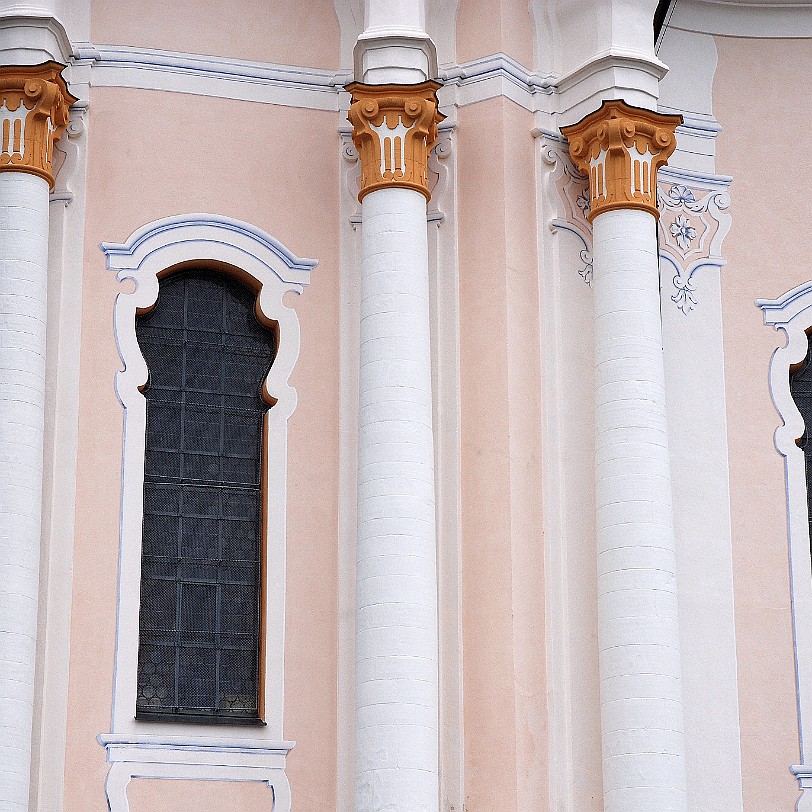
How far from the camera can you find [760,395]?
16.5 meters

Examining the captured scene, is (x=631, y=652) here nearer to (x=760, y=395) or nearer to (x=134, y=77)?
→ (x=760, y=395)

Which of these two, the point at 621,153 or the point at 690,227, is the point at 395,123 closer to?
the point at 621,153

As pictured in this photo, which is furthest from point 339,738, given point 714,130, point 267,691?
point 714,130

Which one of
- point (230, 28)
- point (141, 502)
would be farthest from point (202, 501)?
point (230, 28)

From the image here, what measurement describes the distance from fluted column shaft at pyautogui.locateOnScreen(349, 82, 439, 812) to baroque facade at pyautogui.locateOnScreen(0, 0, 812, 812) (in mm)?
22

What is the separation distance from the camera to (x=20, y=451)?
14.4 m

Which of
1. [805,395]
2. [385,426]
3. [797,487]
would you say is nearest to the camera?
[385,426]

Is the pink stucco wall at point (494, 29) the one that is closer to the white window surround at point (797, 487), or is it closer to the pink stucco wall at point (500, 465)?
the pink stucco wall at point (500, 465)

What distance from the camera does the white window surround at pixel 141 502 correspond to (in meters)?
14.4

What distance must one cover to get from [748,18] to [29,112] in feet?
18.8

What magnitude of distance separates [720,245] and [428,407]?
319cm

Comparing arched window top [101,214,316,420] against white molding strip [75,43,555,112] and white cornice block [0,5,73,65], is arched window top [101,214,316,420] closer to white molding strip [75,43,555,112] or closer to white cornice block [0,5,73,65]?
white molding strip [75,43,555,112]

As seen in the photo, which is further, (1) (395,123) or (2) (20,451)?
(1) (395,123)

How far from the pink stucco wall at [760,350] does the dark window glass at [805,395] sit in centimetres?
31
